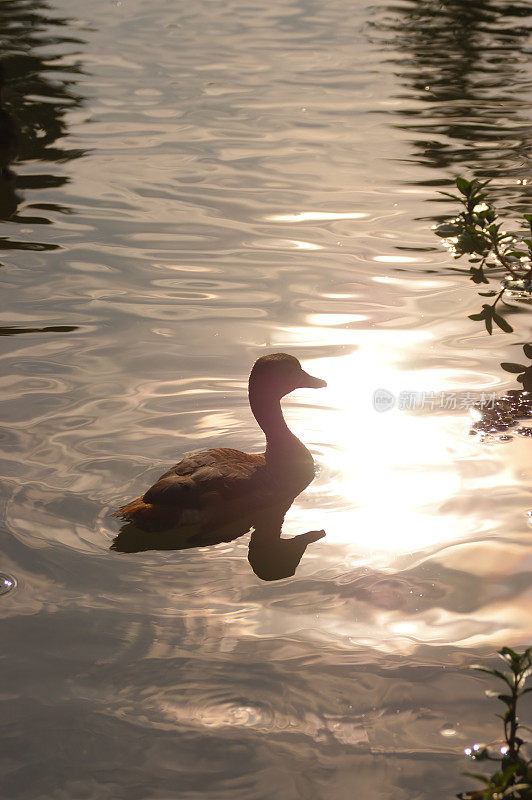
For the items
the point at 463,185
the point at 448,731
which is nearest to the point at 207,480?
the point at 448,731

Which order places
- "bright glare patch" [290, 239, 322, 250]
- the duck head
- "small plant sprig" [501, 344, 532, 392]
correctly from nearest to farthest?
the duck head, "small plant sprig" [501, 344, 532, 392], "bright glare patch" [290, 239, 322, 250]

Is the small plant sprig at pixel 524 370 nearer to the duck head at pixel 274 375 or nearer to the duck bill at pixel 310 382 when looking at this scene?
the duck bill at pixel 310 382

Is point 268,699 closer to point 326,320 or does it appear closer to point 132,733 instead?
point 132,733

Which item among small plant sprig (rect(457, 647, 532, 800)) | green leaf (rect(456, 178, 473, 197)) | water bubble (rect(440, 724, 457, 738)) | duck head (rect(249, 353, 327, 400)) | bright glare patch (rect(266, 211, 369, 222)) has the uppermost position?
green leaf (rect(456, 178, 473, 197))

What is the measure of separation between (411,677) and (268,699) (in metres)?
0.75

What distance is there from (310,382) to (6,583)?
2868mm

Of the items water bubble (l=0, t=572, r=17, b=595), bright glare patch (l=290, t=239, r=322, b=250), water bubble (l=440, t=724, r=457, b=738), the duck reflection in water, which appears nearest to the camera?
water bubble (l=440, t=724, r=457, b=738)

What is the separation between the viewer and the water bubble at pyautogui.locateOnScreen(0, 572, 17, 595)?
639 centimetres

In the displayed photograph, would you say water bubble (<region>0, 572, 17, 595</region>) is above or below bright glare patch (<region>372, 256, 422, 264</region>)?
above

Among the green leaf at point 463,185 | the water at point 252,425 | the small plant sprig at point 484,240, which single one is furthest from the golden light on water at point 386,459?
the green leaf at point 463,185

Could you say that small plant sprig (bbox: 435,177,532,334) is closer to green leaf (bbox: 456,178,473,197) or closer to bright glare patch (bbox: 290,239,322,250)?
green leaf (bbox: 456,178,473,197)

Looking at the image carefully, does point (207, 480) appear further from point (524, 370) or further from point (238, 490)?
Result: point (524, 370)

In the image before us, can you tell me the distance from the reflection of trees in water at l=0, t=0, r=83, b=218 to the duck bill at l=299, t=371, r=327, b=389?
6.08 meters

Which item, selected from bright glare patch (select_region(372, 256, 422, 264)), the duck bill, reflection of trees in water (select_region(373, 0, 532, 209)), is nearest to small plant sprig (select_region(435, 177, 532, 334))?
bright glare patch (select_region(372, 256, 422, 264))
